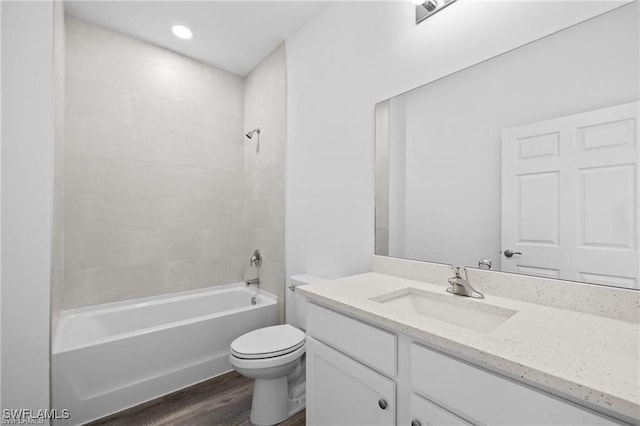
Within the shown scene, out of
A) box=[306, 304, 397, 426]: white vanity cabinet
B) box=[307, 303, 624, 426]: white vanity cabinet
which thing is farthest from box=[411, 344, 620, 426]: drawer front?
box=[306, 304, 397, 426]: white vanity cabinet

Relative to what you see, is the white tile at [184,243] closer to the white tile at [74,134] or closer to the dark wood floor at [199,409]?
the white tile at [74,134]

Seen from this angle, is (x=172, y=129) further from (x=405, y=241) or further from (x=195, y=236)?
(x=405, y=241)

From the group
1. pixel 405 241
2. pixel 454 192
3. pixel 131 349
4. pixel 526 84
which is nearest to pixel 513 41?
pixel 526 84

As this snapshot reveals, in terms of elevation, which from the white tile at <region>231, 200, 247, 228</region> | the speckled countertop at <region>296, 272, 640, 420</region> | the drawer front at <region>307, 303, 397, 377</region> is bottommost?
the drawer front at <region>307, 303, 397, 377</region>

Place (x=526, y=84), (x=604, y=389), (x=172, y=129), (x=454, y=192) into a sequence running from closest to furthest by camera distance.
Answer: (x=604, y=389)
(x=526, y=84)
(x=454, y=192)
(x=172, y=129)

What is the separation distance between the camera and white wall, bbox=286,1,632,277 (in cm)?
125

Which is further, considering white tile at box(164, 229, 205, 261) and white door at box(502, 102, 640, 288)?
white tile at box(164, 229, 205, 261)

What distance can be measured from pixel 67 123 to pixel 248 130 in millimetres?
1404

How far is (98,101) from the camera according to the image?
2252 millimetres

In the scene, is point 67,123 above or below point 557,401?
above

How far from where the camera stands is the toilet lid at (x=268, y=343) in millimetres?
1586

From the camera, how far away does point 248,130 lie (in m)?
2.98

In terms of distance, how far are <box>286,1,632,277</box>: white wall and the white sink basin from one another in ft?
1.55

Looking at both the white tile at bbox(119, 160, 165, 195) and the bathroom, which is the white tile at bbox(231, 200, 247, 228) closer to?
the bathroom
